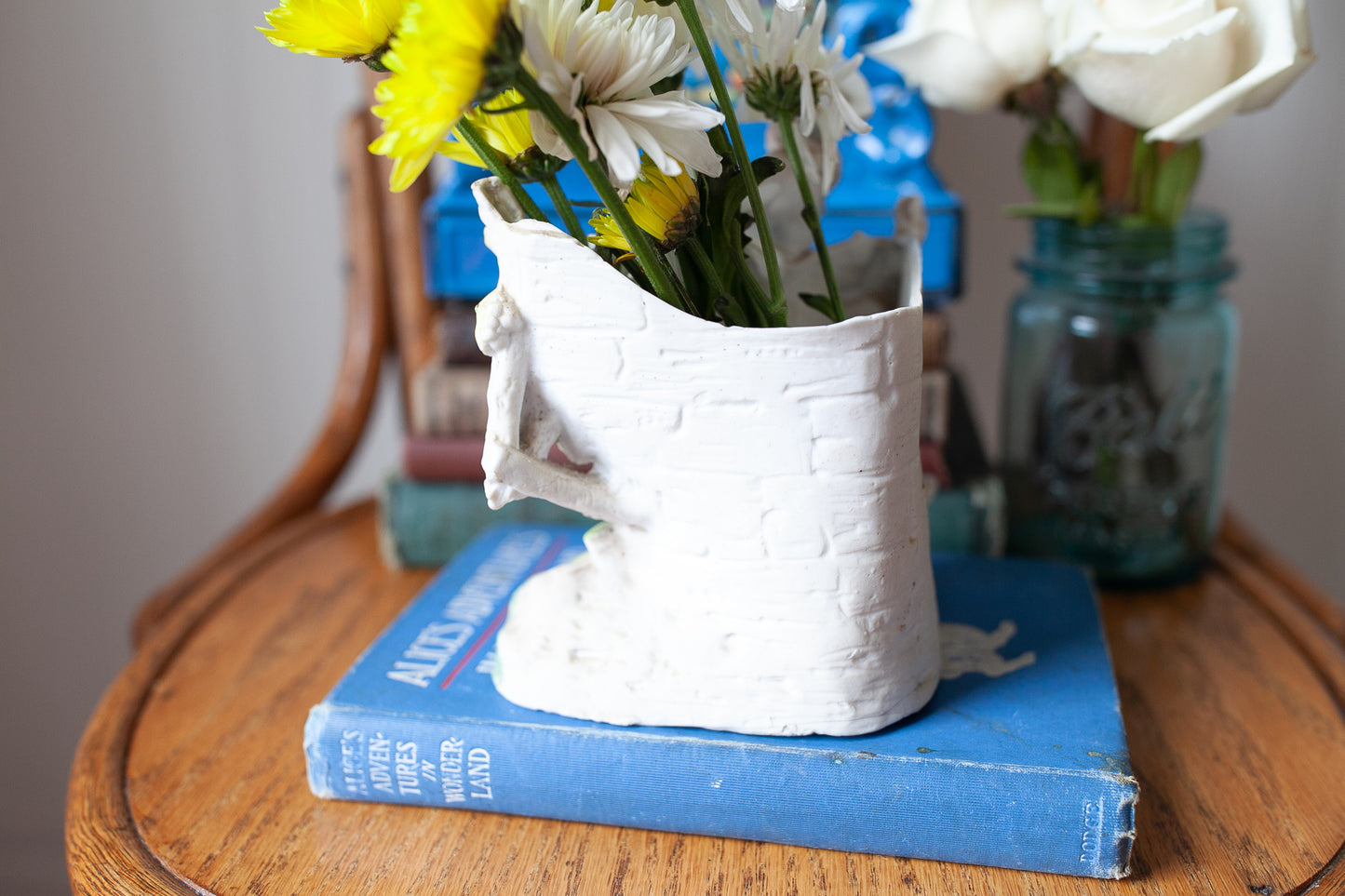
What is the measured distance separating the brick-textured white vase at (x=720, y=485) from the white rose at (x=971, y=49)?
175 mm

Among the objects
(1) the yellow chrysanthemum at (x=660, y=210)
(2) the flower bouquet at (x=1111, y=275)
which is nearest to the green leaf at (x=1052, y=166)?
(2) the flower bouquet at (x=1111, y=275)

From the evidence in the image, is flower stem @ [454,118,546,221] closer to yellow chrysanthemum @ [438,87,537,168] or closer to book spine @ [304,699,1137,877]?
yellow chrysanthemum @ [438,87,537,168]

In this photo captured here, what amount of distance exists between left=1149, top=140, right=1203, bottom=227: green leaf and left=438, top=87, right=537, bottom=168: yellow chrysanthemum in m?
0.36

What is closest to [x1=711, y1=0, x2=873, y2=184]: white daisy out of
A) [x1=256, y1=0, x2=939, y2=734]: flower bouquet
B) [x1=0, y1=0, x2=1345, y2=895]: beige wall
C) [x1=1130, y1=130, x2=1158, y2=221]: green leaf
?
[x1=256, y1=0, x2=939, y2=734]: flower bouquet

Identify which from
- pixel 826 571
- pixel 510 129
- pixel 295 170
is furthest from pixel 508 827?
pixel 295 170

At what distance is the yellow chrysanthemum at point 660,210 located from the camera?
1.19ft

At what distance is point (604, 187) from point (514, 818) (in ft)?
0.86

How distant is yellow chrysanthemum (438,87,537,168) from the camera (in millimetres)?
353

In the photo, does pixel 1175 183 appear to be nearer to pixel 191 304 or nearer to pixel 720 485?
pixel 720 485

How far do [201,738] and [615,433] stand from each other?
10.5 inches

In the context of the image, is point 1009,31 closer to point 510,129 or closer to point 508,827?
point 510,129

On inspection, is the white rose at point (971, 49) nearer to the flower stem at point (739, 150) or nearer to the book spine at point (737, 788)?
the flower stem at point (739, 150)

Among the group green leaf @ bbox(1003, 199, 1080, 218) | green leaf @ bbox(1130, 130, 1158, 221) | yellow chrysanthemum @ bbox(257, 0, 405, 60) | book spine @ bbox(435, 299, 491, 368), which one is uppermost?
yellow chrysanthemum @ bbox(257, 0, 405, 60)

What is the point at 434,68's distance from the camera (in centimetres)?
30
